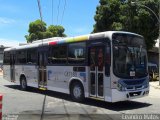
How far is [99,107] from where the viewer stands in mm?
14148

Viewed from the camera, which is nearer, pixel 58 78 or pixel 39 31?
pixel 58 78

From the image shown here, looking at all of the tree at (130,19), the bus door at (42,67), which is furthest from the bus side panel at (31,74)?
the tree at (130,19)

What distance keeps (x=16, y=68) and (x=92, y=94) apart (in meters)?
9.55

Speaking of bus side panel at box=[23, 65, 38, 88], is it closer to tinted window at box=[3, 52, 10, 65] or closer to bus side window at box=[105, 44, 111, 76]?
tinted window at box=[3, 52, 10, 65]

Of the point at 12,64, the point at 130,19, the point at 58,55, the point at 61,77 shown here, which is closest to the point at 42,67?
the point at 58,55

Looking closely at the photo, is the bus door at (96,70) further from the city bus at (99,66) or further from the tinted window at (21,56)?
the tinted window at (21,56)

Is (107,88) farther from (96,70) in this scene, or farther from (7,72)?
(7,72)

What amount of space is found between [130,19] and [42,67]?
1816 cm

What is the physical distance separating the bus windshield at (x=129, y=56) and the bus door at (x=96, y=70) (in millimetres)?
634

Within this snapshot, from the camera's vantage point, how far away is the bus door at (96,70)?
13922 mm

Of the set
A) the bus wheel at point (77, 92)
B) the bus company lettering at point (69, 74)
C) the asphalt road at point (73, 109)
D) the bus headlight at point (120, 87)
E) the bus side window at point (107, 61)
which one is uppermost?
the bus side window at point (107, 61)

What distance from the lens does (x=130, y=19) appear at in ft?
116

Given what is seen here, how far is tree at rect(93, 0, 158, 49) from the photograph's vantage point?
34.8 m

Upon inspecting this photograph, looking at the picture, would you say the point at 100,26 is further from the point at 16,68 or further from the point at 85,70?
the point at 85,70
